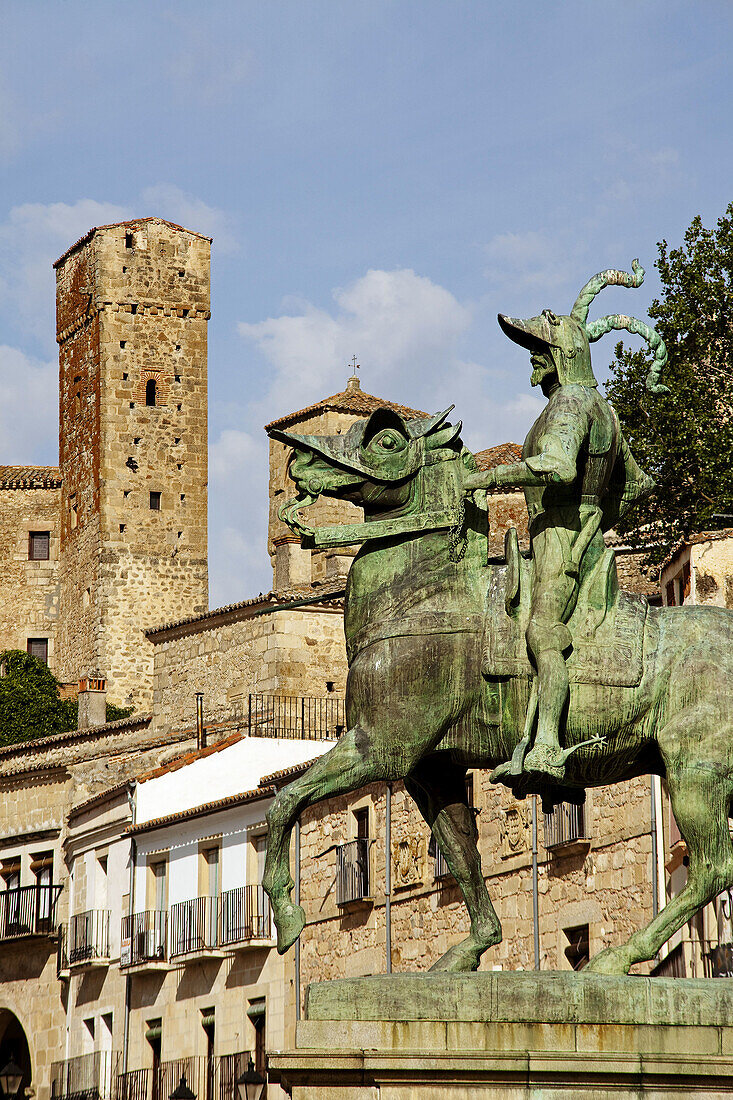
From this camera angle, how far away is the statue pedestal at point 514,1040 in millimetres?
8398

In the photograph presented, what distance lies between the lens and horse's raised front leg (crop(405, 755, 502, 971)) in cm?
956

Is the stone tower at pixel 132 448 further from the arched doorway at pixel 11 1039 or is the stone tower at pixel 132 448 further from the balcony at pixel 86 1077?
the balcony at pixel 86 1077

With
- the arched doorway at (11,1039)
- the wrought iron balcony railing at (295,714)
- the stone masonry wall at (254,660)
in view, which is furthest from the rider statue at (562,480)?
the stone masonry wall at (254,660)

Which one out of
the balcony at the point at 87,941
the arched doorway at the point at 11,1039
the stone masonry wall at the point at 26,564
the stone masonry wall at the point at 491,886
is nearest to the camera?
the stone masonry wall at the point at 491,886

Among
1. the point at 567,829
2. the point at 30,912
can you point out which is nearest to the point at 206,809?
the point at 30,912

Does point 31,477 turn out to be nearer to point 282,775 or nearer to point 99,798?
point 99,798

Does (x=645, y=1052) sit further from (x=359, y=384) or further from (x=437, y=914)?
(x=359, y=384)

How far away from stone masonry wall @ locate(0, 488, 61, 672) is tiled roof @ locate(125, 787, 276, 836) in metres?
42.5

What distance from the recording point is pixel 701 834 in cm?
911

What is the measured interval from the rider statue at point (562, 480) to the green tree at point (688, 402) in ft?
68.3

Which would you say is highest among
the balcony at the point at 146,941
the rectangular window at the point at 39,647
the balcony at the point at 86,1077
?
the rectangular window at the point at 39,647

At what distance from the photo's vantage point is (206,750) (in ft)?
129

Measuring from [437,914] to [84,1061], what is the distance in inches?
497

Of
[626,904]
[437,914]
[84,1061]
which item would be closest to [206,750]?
[84,1061]
